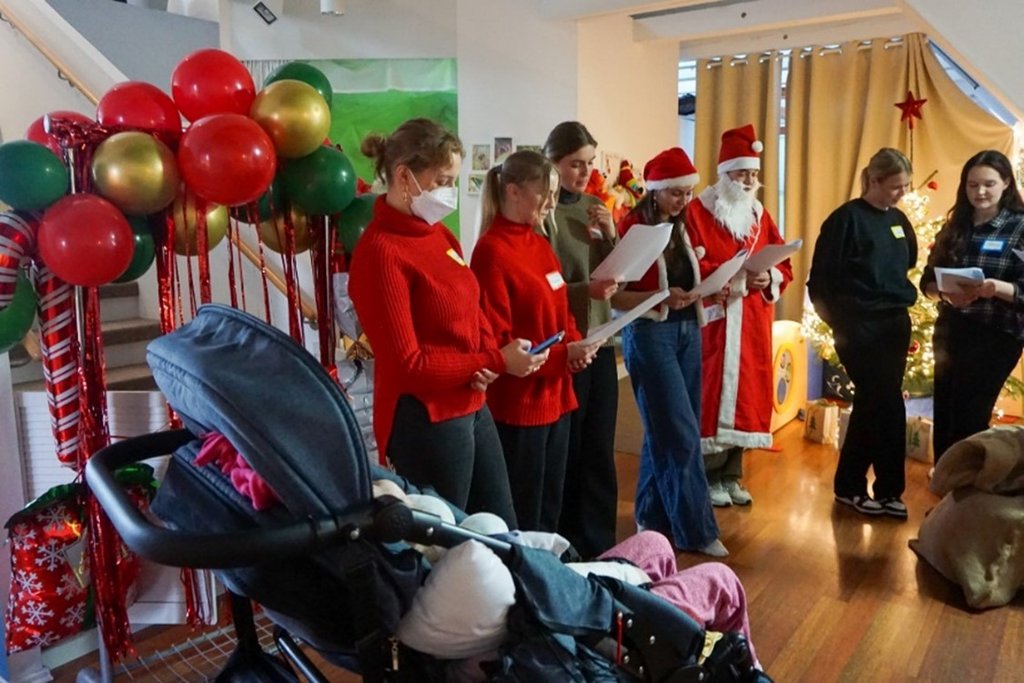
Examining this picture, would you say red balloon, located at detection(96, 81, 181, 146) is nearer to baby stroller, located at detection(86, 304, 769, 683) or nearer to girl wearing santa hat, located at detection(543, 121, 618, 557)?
baby stroller, located at detection(86, 304, 769, 683)

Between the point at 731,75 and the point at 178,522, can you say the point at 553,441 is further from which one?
the point at 731,75

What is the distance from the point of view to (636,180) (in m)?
4.66

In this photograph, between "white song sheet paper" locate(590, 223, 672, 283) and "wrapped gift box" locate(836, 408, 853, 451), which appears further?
"wrapped gift box" locate(836, 408, 853, 451)

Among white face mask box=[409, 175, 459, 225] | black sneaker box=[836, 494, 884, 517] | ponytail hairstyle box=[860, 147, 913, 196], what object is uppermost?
ponytail hairstyle box=[860, 147, 913, 196]

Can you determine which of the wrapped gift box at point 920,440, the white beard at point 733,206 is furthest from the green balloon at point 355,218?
the wrapped gift box at point 920,440

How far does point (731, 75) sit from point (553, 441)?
3.90m

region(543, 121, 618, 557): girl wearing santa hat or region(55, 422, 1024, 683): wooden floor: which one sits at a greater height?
region(543, 121, 618, 557): girl wearing santa hat

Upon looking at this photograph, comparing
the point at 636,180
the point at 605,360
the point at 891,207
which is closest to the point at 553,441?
the point at 605,360

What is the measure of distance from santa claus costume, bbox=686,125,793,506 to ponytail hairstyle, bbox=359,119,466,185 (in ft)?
4.47

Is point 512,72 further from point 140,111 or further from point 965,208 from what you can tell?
point 140,111

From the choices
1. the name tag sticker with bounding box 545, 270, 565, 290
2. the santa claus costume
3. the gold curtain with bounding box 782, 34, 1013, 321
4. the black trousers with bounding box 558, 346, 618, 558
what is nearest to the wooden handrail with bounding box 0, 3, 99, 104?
the name tag sticker with bounding box 545, 270, 565, 290

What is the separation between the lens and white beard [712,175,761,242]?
2.87 metres

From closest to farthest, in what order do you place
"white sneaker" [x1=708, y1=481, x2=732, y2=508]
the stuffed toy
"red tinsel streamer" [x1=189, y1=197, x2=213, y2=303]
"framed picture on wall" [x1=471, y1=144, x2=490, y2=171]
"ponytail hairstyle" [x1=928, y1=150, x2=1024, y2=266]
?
"red tinsel streamer" [x1=189, y1=197, x2=213, y2=303] → "ponytail hairstyle" [x1=928, y1=150, x2=1024, y2=266] → "white sneaker" [x1=708, y1=481, x2=732, y2=508] → the stuffed toy → "framed picture on wall" [x1=471, y1=144, x2=490, y2=171]

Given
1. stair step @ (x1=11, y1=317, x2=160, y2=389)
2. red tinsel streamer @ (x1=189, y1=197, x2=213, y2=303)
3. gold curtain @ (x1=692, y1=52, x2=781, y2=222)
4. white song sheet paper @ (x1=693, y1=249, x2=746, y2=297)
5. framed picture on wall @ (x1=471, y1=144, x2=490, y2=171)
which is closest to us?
red tinsel streamer @ (x1=189, y1=197, x2=213, y2=303)
